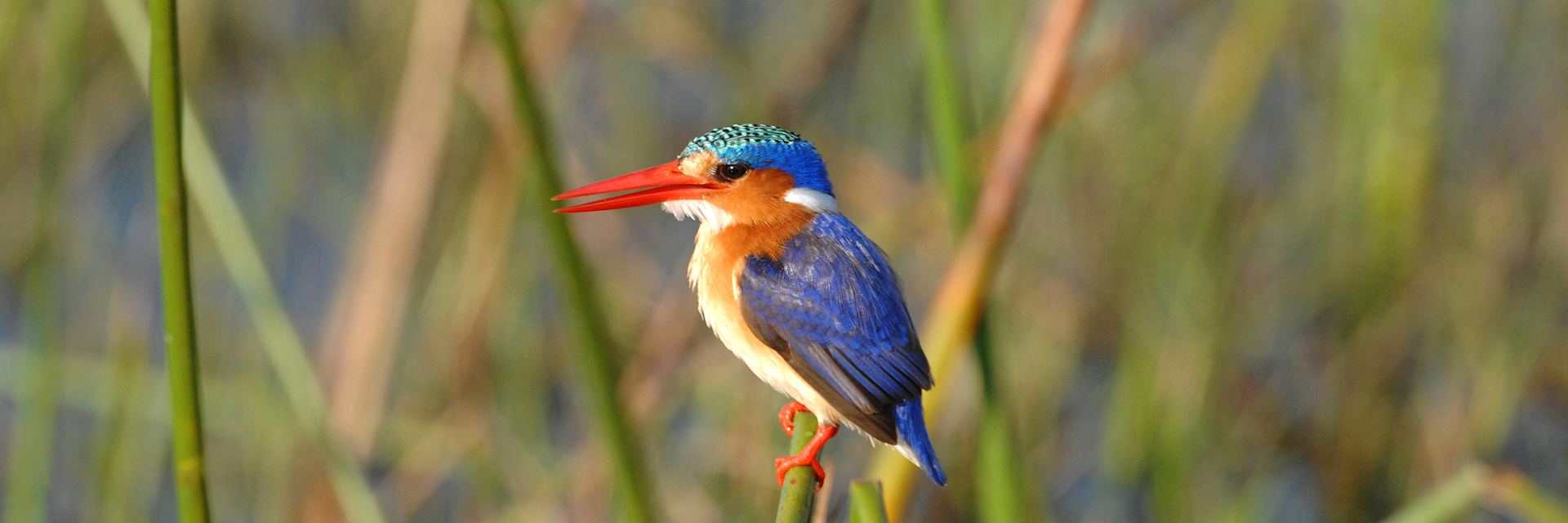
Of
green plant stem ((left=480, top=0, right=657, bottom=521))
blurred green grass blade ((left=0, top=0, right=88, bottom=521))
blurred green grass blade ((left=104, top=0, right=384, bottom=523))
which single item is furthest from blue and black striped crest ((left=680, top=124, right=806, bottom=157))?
blurred green grass blade ((left=0, top=0, right=88, bottom=521))

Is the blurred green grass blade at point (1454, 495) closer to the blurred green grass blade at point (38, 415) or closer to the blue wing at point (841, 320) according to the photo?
the blue wing at point (841, 320)

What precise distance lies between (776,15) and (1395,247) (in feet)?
7.30

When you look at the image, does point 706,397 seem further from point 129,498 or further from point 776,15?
point 776,15

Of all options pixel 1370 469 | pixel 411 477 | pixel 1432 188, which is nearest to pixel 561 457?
pixel 411 477

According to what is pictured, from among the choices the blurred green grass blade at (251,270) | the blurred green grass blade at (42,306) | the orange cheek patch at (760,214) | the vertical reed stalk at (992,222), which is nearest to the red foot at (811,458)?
the orange cheek patch at (760,214)

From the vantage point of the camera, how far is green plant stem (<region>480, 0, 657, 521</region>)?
3.14 feet

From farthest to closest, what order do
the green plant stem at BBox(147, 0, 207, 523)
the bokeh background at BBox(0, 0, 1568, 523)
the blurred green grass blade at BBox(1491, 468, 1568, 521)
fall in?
the bokeh background at BBox(0, 0, 1568, 523)
the blurred green grass blade at BBox(1491, 468, 1568, 521)
the green plant stem at BBox(147, 0, 207, 523)

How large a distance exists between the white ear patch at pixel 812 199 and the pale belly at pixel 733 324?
64mm

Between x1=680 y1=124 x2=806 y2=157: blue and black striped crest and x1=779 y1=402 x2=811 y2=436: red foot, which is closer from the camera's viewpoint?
x1=680 y1=124 x2=806 y2=157: blue and black striped crest

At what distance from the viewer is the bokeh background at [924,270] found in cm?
335

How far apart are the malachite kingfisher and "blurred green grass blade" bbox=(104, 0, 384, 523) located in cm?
64

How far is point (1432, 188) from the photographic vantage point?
13.1 ft

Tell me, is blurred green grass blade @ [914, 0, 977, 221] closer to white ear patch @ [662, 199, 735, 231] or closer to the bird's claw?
white ear patch @ [662, 199, 735, 231]

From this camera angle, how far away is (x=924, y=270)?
14.4 ft
